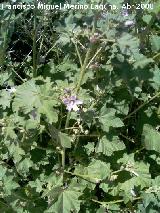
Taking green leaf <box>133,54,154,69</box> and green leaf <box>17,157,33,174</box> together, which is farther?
green leaf <box>17,157,33,174</box>

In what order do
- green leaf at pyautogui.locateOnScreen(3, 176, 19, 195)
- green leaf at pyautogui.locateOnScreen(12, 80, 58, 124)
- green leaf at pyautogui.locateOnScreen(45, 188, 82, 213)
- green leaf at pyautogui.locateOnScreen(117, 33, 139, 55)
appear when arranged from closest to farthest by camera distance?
green leaf at pyautogui.locateOnScreen(117, 33, 139, 55) → green leaf at pyautogui.locateOnScreen(12, 80, 58, 124) → green leaf at pyautogui.locateOnScreen(45, 188, 82, 213) → green leaf at pyautogui.locateOnScreen(3, 176, 19, 195)

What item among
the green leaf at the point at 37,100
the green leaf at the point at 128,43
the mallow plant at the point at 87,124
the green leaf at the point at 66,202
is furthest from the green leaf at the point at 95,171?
the green leaf at the point at 128,43

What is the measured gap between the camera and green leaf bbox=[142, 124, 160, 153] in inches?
102

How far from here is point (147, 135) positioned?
8.61 feet

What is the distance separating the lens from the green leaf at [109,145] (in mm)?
2496

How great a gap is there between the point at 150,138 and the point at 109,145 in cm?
27

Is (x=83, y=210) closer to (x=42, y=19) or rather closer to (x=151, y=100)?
(x=151, y=100)

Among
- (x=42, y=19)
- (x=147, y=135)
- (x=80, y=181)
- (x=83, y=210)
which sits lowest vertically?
(x=83, y=210)

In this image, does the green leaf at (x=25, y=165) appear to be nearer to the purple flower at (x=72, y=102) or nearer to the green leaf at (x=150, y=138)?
the purple flower at (x=72, y=102)

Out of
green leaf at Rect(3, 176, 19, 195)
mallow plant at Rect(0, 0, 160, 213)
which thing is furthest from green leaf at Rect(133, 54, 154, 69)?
green leaf at Rect(3, 176, 19, 195)

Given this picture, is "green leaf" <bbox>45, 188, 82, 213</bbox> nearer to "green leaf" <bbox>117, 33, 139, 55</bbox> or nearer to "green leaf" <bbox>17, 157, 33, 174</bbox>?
"green leaf" <bbox>17, 157, 33, 174</bbox>

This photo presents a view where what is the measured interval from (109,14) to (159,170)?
1.11 m

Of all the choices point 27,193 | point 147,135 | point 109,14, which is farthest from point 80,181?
point 109,14

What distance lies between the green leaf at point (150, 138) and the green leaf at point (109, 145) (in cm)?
17
